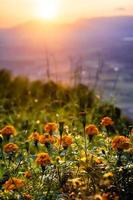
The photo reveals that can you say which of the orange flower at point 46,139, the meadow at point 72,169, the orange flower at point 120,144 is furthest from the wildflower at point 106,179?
the orange flower at point 46,139

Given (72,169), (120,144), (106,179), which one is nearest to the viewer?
(106,179)

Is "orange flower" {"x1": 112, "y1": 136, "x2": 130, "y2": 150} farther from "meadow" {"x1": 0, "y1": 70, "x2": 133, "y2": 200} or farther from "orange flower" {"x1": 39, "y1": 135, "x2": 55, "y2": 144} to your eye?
"orange flower" {"x1": 39, "y1": 135, "x2": 55, "y2": 144}

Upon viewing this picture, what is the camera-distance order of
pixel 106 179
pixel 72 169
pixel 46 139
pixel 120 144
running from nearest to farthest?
1. pixel 106 179
2. pixel 120 144
3. pixel 72 169
4. pixel 46 139

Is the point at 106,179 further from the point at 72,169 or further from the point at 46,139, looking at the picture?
the point at 46,139

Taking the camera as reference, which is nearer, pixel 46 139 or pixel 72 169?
pixel 72 169

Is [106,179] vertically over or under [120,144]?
under

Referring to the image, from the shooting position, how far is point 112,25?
16875 millimetres

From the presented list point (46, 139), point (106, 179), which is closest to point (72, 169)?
point (46, 139)

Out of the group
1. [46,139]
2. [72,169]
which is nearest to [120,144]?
[72,169]

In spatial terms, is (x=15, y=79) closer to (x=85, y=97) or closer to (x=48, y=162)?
(x=85, y=97)

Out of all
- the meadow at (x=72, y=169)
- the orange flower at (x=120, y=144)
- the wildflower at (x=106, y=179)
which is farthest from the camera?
the orange flower at (x=120, y=144)

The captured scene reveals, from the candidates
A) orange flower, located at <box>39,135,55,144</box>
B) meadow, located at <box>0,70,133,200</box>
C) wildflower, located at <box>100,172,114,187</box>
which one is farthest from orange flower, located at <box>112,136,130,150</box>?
orange flower, located at <box>39,135,55,144</box>

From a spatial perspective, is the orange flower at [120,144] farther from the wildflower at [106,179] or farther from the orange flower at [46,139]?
the orange flower at [46,139]

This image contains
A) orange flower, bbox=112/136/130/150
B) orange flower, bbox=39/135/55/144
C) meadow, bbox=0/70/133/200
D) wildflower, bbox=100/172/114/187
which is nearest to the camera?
wildflower, bbox=100/172/114/187
